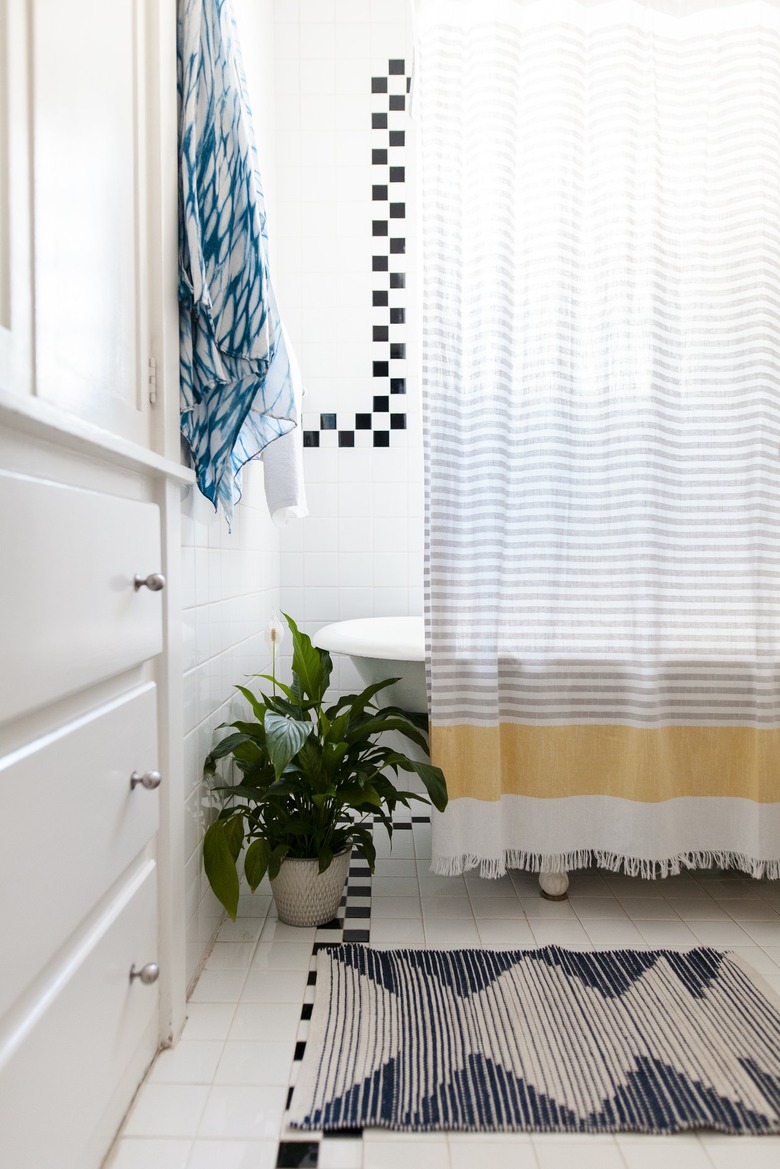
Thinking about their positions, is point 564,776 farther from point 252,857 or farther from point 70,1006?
point 70,1006

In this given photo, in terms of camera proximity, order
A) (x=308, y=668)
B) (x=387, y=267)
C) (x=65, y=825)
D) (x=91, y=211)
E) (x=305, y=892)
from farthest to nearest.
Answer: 1. (x=387, y=267)
2. (x=308, y=668)
3. (x=305, y=892)
4. (x=91, y=211)
5. (x=65, y=825)

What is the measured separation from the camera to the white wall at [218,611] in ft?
5.01

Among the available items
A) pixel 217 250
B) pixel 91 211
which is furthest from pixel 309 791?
pixel 91 211

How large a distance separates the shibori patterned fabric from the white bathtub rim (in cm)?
61

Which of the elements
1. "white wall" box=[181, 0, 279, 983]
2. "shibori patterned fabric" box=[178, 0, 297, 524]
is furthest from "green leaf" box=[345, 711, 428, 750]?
"shibori patterned fabric" box=[178, 0, 297, 524]

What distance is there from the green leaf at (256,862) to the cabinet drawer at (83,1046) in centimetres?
37

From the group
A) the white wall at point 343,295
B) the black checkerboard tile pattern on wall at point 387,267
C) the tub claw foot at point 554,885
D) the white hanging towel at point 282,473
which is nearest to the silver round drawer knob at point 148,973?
the tub claw foot at point 554,885

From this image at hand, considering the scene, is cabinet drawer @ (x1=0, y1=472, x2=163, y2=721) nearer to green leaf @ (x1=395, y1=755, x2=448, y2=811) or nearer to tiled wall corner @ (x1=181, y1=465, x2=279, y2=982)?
tiled wall corner @ (x1=181, y1=465, x2=279, y2=982)

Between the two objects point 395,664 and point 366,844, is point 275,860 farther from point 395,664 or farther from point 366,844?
point 395,664

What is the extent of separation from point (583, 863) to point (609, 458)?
3.13 ft

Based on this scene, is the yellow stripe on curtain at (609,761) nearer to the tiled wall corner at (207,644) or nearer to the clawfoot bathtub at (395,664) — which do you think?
the clawfoot bathtub at (395,664)

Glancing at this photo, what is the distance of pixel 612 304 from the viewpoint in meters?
1.85

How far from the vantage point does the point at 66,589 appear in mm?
924

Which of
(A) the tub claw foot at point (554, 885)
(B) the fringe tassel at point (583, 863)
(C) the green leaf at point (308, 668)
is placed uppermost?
(C) the green leaf at point (308, 668)
